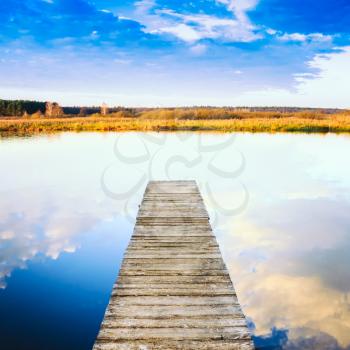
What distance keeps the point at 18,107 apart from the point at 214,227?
62097 mm

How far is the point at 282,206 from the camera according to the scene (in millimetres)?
9141

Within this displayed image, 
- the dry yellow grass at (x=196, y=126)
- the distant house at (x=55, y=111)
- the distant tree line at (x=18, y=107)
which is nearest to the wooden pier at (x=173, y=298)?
the dry yellow grass at (x=196, y=126)

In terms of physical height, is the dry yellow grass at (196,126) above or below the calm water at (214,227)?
above

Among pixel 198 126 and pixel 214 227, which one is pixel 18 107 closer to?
pixel 198 126

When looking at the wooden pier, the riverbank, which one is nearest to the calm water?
the wooden pier

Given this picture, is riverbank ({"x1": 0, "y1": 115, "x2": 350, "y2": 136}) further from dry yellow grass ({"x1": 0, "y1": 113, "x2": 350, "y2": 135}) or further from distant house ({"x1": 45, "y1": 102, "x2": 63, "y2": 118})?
distant house ({"x1": 45, "y1": 102, "x2": 63, "y2": 118})

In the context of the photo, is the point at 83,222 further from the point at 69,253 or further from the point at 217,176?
the point at 217,176

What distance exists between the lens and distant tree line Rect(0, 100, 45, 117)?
60378 mm

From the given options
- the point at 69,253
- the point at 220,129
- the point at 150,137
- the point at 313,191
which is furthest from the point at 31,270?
the point at 220,129

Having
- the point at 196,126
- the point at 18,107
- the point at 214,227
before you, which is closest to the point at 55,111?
the point at 18,107

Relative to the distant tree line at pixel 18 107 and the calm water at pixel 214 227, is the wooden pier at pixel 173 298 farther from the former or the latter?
the distant tree line at pixel 18 107

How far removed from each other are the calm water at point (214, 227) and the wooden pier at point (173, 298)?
2.69ft

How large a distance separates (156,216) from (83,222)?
8.24 feet

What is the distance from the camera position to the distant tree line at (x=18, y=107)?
60378mm
